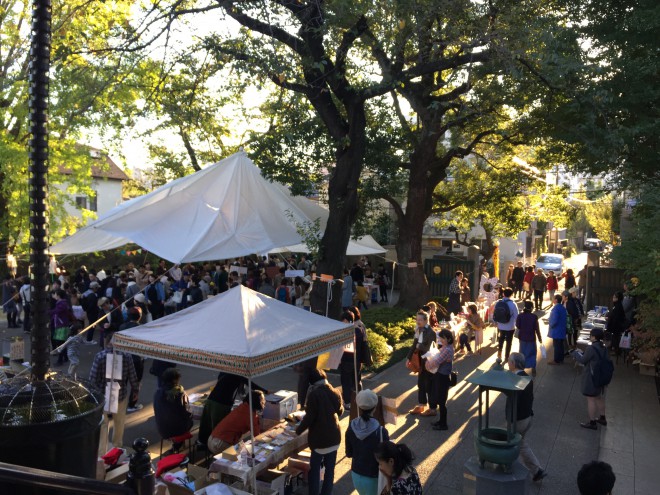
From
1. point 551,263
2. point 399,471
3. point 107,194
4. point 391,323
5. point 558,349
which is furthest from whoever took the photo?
point 107,194

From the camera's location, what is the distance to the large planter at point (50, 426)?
3697 millimetres

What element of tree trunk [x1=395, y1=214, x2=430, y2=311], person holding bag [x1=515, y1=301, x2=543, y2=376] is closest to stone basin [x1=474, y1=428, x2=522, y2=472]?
person holding bag [x1=515, y1=301, x2=543, y2=376]

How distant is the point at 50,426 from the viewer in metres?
3.78

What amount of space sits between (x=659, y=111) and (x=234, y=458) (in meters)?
10.6

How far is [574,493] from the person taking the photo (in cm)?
722

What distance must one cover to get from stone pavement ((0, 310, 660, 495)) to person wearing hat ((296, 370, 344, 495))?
0.60 meters

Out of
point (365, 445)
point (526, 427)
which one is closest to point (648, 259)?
point (526, 427)

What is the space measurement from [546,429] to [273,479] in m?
4.97

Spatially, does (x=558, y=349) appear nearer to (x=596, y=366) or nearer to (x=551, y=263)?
(x=596, y=366)

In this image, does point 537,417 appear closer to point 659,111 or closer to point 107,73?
point 659,111

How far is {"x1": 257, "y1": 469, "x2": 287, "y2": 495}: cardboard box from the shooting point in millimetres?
6664

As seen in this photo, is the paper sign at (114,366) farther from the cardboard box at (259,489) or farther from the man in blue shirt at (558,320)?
the man in blue shirt at (558,320)

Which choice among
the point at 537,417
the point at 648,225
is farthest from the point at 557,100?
the point at 537,417

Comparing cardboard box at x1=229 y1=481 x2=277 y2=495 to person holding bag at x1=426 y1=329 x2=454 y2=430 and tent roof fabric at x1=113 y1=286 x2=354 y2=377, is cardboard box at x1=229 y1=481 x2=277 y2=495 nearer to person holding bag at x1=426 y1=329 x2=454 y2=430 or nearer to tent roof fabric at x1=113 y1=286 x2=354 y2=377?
tent roof fabric at x1=113 y1=286 x2=354 y2=377
